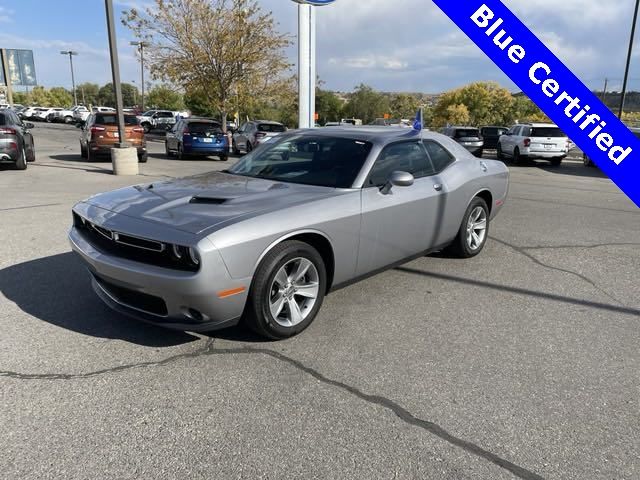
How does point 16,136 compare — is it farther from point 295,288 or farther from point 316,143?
point 295,288

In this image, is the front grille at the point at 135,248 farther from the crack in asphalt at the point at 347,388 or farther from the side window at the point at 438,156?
the side window at the point at 438,156

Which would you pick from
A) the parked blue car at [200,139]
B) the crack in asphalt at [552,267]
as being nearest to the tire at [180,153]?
the parked blue car at [200,139]

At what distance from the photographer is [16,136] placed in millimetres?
12883

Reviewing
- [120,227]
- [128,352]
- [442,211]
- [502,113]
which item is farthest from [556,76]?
[502,113]

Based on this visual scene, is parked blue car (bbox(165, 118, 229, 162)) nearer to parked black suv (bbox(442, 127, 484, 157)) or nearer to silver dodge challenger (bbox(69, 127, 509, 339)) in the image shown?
parked black suv (bbox(442, 127, 484, 157))

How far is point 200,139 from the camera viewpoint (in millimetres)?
17969

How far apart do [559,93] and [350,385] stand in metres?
2.76

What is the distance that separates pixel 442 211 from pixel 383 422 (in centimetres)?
277

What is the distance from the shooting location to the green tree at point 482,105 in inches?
2712

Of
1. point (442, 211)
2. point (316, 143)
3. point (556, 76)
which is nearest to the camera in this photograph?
point (556, 76)

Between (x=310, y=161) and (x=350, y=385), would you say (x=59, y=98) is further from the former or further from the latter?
(x=350, y=385)

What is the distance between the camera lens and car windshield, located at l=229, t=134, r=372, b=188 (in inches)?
167

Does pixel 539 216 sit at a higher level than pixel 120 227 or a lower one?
lower

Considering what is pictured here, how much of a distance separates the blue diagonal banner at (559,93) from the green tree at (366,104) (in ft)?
240
